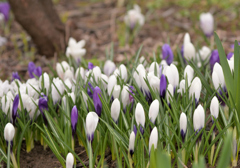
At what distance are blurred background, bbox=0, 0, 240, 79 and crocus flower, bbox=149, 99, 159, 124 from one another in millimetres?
1640

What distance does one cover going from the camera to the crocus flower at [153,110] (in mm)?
1456

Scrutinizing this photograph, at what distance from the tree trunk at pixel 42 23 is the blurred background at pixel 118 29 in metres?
0.05

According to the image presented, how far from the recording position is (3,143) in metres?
1.75

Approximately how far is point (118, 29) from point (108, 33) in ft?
0.54

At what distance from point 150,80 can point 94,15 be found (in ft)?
12.2

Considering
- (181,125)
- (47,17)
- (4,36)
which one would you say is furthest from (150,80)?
(4,36)

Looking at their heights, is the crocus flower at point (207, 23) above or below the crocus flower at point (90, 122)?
above

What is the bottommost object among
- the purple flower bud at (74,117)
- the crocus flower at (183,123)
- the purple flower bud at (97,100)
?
the crocus flower at (183,123)

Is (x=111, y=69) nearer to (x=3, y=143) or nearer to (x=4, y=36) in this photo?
(x=3, y=143)

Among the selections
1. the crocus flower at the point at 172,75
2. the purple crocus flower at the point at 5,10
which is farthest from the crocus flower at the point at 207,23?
the purple crocus flower at the point at 5,10

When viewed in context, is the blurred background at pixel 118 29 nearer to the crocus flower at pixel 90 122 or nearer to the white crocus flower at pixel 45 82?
the white crocus flower at pixel 45 82

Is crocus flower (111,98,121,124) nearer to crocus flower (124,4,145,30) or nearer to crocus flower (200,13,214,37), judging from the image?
crocus flower (200,13,214,37)

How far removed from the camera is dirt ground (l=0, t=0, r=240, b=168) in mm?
3669

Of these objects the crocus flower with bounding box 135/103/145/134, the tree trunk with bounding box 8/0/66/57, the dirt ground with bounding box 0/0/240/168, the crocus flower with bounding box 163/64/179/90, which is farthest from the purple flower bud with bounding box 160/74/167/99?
the tree trunk with bounding box 8/0/66/57
